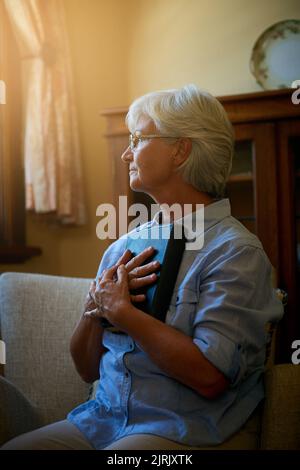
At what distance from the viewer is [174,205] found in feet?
4.13

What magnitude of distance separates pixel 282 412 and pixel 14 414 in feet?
2.00

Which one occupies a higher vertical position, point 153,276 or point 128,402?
point 153,276

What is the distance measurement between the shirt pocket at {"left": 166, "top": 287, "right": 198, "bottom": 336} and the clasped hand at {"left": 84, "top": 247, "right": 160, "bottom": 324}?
2.7 inches

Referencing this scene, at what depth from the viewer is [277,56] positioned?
210 centimetres

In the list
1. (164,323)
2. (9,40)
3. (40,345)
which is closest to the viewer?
(164,323)

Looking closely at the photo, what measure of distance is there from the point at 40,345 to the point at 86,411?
1.32 ft

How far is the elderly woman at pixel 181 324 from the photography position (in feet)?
3.30

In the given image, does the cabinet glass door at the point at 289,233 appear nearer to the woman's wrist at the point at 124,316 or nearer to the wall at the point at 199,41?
the wall at the point at 199,41

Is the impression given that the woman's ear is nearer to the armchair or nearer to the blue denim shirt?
the blue denim shirt

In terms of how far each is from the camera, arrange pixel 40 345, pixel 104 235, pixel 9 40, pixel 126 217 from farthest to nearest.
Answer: pixel 104 235, pixel 9 40, pixel 126 217, pixel 40 345

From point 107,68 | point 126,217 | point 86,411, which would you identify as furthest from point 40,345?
point 107,68

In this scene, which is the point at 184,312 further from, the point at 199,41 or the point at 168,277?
the point at 199,41

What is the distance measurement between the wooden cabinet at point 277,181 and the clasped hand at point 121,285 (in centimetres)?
80
